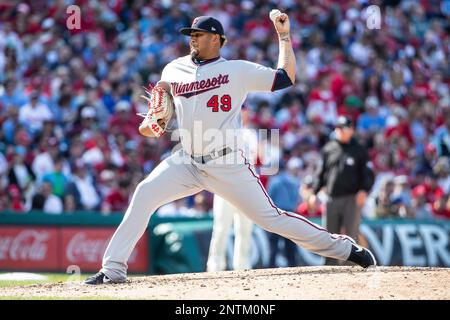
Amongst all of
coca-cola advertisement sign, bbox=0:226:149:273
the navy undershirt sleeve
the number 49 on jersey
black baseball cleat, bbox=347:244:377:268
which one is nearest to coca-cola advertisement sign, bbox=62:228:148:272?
coca-cola advertisement sign, bbox=0:226:149:273

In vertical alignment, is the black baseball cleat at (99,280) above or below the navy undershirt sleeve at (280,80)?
below

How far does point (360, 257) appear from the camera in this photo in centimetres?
808

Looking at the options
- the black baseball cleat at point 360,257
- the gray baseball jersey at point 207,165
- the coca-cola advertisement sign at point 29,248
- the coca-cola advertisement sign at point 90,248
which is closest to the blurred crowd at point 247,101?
the coca-cola advertisement sign at point 29,248

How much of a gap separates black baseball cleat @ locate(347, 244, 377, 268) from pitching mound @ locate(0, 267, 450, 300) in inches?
3.2

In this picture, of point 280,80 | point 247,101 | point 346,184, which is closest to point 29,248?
point 346,184

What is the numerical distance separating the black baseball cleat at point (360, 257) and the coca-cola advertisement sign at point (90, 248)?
626 cm

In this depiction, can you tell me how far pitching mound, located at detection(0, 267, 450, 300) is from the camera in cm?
692

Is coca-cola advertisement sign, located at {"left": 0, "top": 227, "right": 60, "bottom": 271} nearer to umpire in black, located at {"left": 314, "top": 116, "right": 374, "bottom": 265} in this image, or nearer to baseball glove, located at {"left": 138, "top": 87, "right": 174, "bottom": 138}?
umpire in black, located at {"left": 314, "top": 116, "right": 374, "bottom": 265}

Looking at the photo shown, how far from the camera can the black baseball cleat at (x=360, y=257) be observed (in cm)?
803

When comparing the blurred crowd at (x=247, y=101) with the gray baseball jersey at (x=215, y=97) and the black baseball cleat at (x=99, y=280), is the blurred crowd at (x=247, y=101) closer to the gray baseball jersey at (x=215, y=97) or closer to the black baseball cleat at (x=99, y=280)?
the gray baseball jersey at (x=215, y=97)

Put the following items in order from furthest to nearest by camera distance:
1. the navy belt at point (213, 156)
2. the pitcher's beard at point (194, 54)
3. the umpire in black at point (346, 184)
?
the umpire in black at point (346, 184) → the pitcher's beard at point (194, 54) → the navy belt at point (213, 156)

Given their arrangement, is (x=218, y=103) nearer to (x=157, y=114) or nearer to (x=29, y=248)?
(x=157, y=114)

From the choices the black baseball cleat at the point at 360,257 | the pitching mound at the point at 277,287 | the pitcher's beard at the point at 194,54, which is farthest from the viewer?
the black baseball cleat at the point at 360,257

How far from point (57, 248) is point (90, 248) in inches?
19.7
